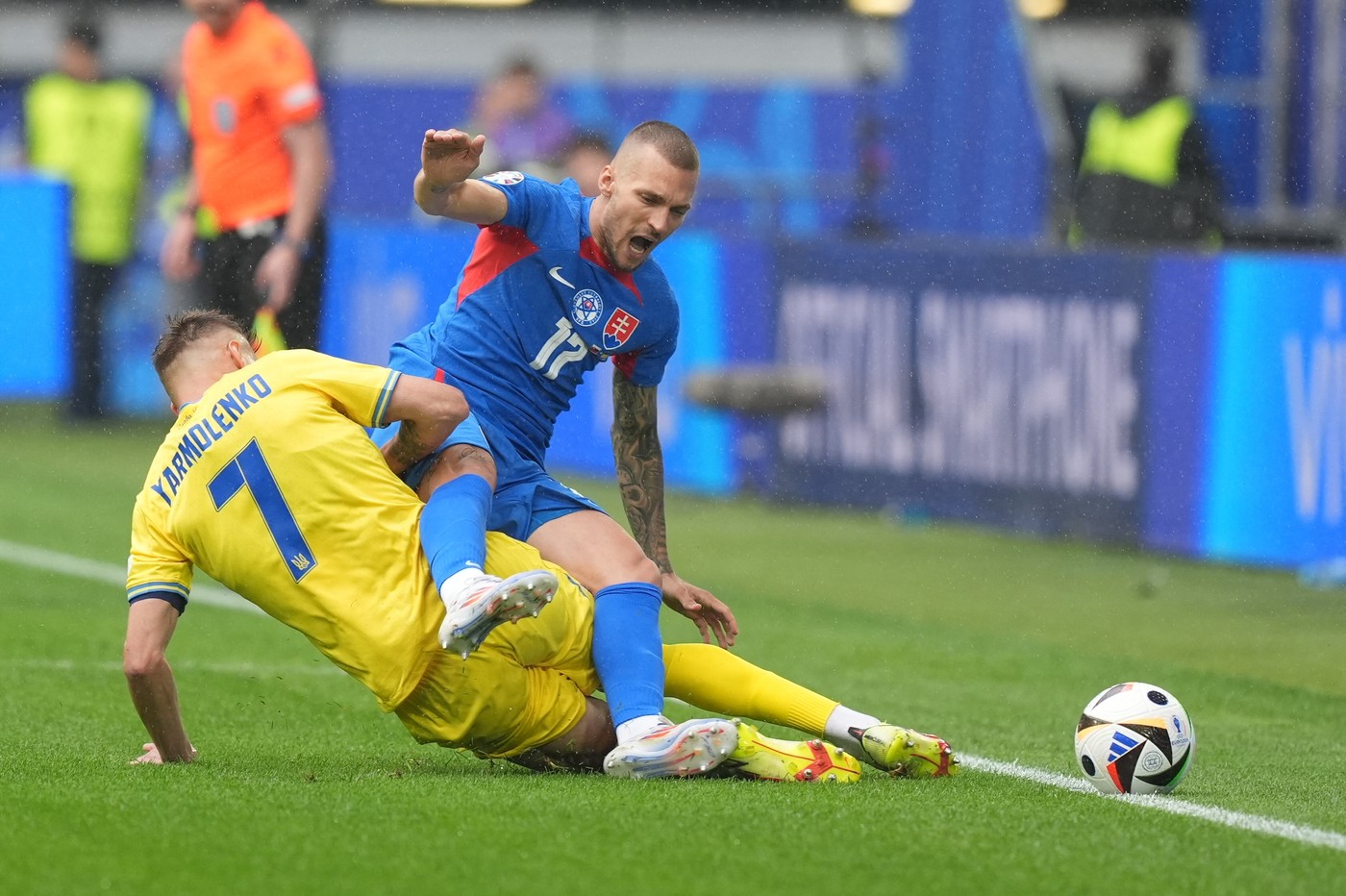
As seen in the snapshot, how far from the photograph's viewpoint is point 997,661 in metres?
7.67

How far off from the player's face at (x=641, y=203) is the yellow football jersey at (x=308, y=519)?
77cm

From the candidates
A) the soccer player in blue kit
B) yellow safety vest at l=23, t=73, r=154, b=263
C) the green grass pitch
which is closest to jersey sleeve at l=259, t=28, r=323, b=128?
the green grass pitch

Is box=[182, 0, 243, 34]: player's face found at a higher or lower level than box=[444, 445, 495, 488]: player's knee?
higher

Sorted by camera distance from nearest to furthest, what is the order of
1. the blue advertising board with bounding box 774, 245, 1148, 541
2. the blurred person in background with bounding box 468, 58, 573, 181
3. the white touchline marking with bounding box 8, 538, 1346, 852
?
1. the white touchline marking with bounding box 8, 538, 1346, 852
2. the blue advertising board with bounding box 774, 245, 1148, 541
3. the blurred person in background with bounding box 468, 58, 573, 181

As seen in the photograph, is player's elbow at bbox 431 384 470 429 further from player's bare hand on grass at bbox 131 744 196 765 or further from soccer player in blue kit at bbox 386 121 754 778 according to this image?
player's bare hand on grass at bbox 131 744 196 765

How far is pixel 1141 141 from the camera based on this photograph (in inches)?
547

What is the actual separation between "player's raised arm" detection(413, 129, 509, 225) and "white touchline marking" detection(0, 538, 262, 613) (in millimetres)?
3711

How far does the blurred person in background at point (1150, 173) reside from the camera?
538 inches

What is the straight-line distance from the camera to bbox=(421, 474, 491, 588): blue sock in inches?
191

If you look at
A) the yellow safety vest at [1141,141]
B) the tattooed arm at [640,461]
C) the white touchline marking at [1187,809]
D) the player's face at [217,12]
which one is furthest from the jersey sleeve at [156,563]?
the yellow safety vest at [1141,141]

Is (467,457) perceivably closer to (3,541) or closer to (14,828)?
(14,828)

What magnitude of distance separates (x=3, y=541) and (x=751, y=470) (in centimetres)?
448

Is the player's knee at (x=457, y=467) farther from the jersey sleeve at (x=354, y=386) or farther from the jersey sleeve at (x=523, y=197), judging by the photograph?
the jersey sleeve at (x=523, y=197)

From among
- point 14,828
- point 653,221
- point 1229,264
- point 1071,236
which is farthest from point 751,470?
point 14,828
